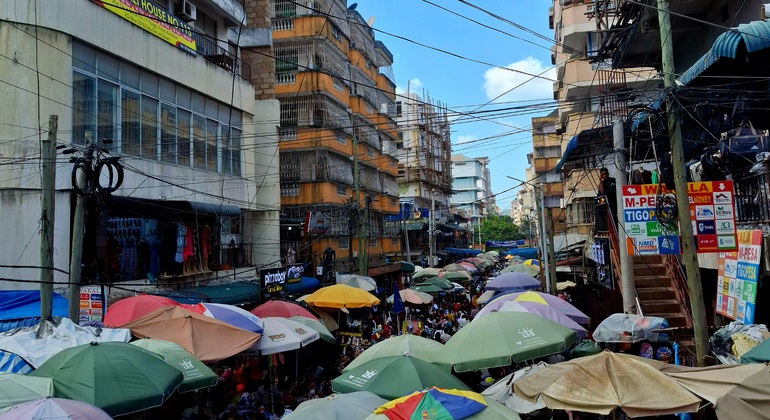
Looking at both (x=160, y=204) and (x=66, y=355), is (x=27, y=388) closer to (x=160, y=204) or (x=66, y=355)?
(x=66, y=355)

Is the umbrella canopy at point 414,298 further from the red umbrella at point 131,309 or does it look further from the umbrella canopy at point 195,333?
the umbrella canopy at point 195,333

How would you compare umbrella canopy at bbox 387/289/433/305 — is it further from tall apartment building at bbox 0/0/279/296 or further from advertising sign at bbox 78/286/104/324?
advertising sign at bbox 78/286/104/324

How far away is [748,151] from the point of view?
10.6m

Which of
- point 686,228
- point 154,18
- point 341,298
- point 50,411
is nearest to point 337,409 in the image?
point 50,411

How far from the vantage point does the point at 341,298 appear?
1786 cm

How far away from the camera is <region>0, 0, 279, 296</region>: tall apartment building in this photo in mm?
12953

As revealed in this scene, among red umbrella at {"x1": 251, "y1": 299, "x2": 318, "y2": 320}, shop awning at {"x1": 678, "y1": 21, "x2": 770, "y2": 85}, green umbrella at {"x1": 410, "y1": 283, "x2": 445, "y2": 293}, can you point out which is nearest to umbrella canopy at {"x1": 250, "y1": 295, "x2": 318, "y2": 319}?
red umbrella at {"x1": 251, "y1": 299, "x2": 318, "y2": 320}

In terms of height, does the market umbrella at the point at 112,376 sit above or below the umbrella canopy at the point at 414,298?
above

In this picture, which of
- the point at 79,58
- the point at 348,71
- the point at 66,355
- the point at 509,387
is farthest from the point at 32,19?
the point at 348,71

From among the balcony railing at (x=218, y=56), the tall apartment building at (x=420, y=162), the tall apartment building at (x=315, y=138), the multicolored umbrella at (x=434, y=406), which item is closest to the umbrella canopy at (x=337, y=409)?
the multicolored umbrella at (x=434, y=406)

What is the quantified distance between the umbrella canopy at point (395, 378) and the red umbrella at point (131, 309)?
5.49 meters

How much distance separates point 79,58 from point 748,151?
51.3 feet

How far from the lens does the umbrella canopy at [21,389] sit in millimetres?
6445

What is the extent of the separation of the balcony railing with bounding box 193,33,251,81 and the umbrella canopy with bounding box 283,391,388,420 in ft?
53.2
